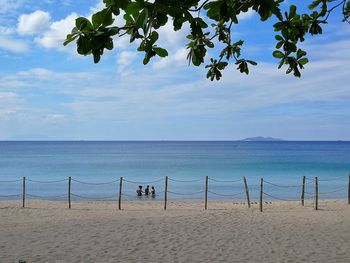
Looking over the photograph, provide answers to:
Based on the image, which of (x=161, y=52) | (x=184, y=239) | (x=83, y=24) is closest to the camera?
(x=83, y=24)

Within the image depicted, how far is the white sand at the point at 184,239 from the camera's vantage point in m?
8.05

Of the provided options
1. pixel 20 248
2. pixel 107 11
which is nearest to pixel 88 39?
pixel 107 11

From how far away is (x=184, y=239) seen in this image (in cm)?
952

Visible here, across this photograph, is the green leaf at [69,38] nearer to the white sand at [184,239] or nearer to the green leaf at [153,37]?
the green leaf at [153,37]

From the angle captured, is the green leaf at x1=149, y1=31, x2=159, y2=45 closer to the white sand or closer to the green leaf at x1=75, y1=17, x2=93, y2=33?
the green leaf at x1=75, y1=17, x2=93, y2=33

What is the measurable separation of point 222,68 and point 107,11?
6.66 ft

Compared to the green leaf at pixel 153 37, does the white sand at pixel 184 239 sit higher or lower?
lower

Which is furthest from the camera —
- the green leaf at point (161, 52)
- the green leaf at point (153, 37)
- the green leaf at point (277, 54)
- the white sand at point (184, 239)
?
the white sand at point (184, 239)

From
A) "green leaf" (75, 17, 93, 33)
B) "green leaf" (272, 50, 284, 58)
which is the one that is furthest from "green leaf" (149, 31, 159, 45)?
"green leaf" (272, 50, 284, 58)

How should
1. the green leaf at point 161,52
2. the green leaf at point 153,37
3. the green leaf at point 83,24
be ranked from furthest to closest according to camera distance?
the green leaf at point 161,52, the green leaf at point 153,37, the green leaf at point 83,24

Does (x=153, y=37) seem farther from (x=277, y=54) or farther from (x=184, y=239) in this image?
(x=184, y=239)

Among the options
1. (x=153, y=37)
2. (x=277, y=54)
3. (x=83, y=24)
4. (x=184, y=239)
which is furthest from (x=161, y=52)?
(x=184, y=239)

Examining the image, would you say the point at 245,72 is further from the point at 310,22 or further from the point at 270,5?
the point at 270,5

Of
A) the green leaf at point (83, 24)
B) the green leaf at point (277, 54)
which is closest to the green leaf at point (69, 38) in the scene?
the green leaf at point (83, 24)
